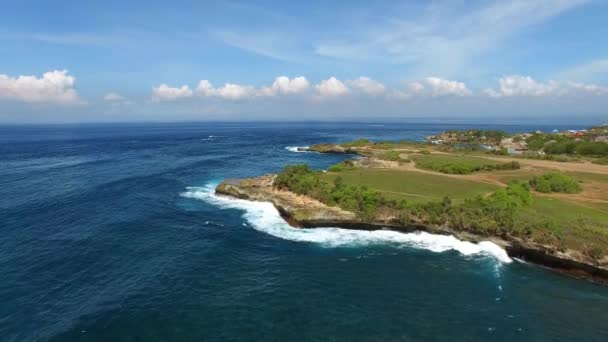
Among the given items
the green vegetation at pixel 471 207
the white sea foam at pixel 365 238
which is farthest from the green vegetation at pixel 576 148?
the white sea foam at pixel 365 238

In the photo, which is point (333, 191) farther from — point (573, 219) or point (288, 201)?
point (573, 219)

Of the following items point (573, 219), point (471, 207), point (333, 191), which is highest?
point (333, 191)

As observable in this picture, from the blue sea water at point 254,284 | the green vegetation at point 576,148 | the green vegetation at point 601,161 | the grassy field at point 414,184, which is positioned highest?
the green vegetation at point 576,148

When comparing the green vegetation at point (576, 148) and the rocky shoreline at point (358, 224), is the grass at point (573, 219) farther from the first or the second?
the green vegetation at point (576, 148)

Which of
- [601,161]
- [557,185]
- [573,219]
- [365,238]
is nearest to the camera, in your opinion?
[573,219]

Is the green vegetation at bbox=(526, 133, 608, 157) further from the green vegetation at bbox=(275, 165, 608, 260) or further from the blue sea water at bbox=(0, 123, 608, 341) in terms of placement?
the blue sea water at bbox=(0, 123, 608, 341)

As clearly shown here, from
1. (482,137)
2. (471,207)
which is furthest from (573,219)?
(482,137)
